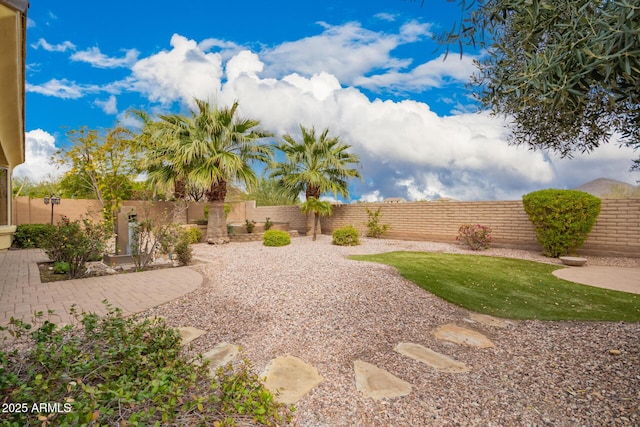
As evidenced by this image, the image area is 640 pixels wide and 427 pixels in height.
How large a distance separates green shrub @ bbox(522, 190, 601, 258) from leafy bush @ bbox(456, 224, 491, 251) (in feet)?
6.27

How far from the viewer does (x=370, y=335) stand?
12.7ft

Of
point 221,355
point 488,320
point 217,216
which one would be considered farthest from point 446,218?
point 221,355

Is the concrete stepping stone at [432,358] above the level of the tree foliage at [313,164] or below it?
below

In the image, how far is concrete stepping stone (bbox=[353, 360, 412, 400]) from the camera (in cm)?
267

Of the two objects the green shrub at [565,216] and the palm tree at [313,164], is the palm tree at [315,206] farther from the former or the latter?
the green shrub at [565,216]

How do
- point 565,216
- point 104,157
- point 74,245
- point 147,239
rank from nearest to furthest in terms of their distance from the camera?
A: point 74,245 < point 147,239 < point 565,216 < point 104,157

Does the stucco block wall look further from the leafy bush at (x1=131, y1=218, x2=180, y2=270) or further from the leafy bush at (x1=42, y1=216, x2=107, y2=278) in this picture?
the leafy bush at (x1=42, y1=216, x2=107, y2=278)

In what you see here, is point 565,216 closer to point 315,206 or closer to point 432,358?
point 432,358

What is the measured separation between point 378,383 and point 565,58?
2.71m

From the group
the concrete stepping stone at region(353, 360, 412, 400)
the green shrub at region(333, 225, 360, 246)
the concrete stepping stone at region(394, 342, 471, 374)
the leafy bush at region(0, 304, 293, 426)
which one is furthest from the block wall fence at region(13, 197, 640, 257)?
the concrete stepping stone at region(353, 360, 412, 400)

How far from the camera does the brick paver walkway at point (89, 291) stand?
15.3 ft

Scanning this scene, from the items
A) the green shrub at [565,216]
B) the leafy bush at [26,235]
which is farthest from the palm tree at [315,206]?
the leafy bush at [26,235]

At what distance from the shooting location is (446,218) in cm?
1350

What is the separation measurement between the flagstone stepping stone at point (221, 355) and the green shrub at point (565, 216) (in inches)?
390
